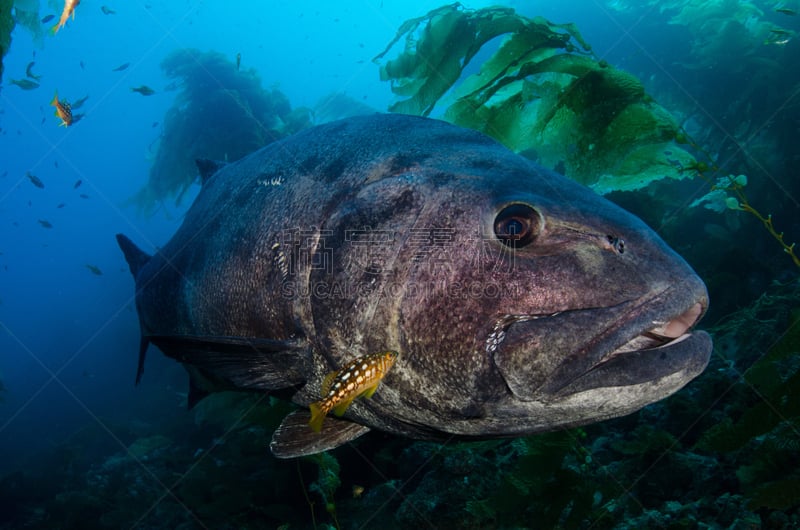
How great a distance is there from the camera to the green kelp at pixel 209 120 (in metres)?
14.2

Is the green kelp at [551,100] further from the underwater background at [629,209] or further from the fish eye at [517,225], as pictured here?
the fish eye at [517,225]

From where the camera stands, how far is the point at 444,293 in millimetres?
1854

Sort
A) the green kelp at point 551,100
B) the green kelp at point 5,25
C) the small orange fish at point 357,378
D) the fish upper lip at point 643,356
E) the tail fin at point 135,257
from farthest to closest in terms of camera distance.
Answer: the tail fin at point 135,257 < the green kelp at point 5,25 < the green kelp at point 551,100 < the small orange fish at point 357,378 < the fish upper lip at point 643,356

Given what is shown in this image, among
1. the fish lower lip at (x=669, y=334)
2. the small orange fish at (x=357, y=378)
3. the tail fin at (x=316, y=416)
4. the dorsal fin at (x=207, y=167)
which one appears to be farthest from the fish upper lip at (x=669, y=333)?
the dorsal fin at (x=207, y=167)

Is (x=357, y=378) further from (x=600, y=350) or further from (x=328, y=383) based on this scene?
(x=600, y=350)

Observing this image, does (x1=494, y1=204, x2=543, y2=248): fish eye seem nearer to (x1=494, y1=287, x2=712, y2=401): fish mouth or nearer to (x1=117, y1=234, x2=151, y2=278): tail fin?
(x1=494, y1=287, x2=712, y2=401): fish mouth

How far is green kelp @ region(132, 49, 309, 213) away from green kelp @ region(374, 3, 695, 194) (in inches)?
406

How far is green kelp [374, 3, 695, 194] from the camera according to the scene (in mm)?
3576

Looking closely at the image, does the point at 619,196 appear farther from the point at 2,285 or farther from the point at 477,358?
the point at 2,285

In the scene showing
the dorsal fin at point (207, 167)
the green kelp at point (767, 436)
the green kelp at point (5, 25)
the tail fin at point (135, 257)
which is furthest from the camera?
the tail fin at point (135, 257)

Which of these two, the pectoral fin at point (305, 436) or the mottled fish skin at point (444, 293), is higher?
the mottled fish skin at point (444, 293)

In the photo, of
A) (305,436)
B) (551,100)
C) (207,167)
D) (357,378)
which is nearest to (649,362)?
(357,378)

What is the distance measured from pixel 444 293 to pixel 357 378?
0.60 meters

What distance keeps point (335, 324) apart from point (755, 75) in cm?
1152
